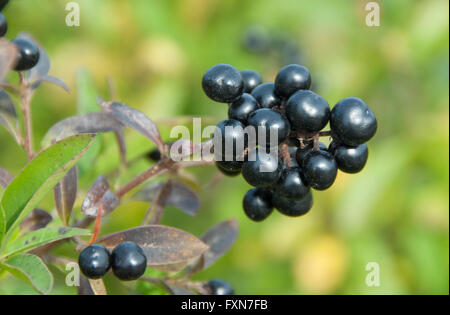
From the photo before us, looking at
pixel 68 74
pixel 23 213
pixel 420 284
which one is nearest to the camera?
pixel 23 213

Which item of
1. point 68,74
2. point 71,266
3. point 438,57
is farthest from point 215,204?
point 71,266

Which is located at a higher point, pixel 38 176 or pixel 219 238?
pixel 38 176

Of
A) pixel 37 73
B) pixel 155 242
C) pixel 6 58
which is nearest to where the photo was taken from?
pixel 6 58

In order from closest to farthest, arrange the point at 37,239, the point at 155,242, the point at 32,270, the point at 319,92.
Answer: the point at 32,270
the point at 37,239
the point at 155,242
the point at 319,92

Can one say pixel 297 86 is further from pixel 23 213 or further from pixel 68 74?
pixel 68 74

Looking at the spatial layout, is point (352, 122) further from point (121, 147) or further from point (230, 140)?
point (121, 147)

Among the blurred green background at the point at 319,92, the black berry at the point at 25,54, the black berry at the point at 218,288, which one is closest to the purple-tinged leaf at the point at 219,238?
the black berry at the point at 218,288

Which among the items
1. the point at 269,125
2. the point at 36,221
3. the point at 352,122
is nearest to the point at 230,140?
the point at 269,125
